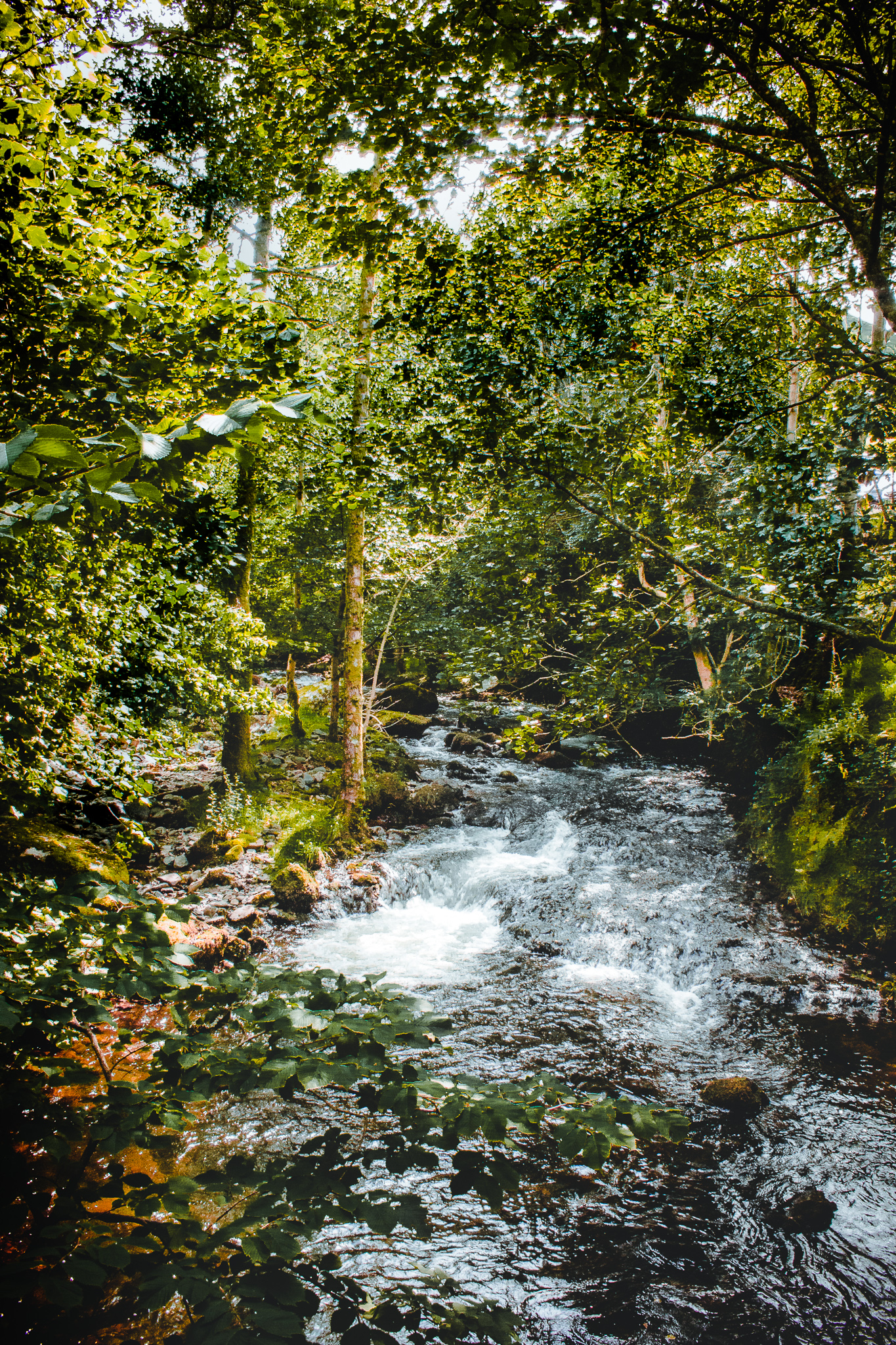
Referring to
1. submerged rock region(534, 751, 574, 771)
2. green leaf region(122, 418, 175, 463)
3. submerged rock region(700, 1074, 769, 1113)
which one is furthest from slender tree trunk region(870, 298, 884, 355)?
submerged rock region(534, 751, 574, 771)

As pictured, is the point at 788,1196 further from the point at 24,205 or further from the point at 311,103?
the point at 311,103

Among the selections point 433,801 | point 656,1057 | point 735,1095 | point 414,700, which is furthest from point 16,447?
point 414,700

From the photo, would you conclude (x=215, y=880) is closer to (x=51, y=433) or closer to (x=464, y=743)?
(x=51, y=433)

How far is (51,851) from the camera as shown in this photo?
18.1ft

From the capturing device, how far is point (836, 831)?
7770 millimetres

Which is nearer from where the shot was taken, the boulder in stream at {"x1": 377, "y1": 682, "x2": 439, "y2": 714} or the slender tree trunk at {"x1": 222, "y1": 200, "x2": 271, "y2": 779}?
the slender tree trunk at {"x1": 222, "y1": 200, "x2": 271, "y2": 779}

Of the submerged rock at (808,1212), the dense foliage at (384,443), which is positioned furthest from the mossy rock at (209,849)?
the submerged rock at (808,1212)

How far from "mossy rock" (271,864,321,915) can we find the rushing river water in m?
0.43

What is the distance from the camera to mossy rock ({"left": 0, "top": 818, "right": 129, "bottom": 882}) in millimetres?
4969

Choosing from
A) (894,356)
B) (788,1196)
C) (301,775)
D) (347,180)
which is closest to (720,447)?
(894,356)

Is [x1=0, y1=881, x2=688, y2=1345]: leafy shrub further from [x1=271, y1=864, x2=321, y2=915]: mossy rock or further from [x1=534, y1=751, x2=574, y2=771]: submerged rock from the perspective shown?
[x1=534, y1=751, x2=574, y2=771]: submerged rock

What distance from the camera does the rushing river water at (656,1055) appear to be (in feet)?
11.9

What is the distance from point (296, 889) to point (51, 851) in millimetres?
3648

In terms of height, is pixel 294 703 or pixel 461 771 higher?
pixel 294 703
